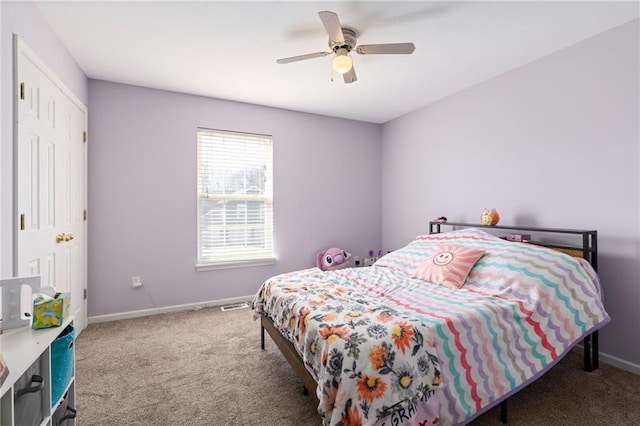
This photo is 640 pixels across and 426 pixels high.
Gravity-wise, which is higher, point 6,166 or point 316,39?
point 316,39

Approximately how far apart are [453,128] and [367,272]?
81.5 inches

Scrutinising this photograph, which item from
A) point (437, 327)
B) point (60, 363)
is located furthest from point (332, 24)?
point (60, 363)

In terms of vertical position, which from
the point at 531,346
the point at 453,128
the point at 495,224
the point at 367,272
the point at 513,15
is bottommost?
the point at 531,346

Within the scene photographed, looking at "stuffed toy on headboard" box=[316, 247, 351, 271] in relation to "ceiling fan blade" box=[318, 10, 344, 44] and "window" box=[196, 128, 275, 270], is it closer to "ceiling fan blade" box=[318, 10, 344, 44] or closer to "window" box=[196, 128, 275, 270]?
"window" box=[196, 128, 275, 270]

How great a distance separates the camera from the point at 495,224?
2.93 m

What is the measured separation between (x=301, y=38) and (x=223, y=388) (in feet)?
8.62

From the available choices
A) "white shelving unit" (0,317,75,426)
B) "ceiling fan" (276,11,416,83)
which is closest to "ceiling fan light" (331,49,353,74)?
"ceiling fan" (276,11,416,83)

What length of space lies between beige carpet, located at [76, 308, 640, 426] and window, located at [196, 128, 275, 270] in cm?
117

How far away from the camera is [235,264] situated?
12.3ft

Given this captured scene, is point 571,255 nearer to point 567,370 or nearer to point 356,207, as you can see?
point 567,370

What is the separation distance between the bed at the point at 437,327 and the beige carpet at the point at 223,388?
220mm

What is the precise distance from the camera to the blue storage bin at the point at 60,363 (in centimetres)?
136

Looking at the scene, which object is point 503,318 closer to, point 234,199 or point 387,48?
Result: point 387,48

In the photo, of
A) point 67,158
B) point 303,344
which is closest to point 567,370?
point 303,344
